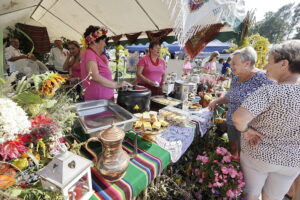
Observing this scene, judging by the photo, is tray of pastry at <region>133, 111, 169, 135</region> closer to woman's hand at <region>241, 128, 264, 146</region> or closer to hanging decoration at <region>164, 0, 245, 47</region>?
woman's hand at <region>241, 128, 264, 146</region>

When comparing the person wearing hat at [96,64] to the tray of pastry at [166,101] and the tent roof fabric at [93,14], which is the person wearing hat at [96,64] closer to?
the tray of pastry at [166,101]

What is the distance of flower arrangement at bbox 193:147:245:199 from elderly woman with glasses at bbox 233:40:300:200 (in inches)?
3.9

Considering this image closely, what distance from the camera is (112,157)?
2.29ft

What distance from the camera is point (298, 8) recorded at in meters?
30.8

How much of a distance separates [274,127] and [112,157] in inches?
37.6

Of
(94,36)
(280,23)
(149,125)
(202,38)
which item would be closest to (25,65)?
(94,36)

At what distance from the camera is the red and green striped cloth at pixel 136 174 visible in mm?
676

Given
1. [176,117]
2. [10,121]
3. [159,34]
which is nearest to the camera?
[10,121]

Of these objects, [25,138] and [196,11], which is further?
[196,11]

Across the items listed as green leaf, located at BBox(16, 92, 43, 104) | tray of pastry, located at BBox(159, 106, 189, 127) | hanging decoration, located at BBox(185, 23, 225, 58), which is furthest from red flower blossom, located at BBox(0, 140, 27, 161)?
hanging decoration, located at BBox(185, 23, 225, 58)

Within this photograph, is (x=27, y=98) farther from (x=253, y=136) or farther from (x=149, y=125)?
(x=253, y=136)

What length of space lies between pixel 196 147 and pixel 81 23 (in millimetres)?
3799

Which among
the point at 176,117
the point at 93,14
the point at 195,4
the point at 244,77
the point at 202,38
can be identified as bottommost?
the point at 176,117

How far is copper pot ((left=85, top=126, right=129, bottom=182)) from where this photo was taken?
664 mm
